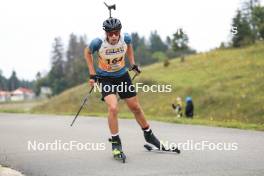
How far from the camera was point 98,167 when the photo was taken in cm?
669


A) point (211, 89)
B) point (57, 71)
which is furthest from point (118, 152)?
point (57, 71)

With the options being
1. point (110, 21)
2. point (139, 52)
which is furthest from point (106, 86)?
point (139, 52)

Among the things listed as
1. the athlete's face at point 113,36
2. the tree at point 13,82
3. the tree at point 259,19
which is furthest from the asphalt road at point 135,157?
the tree at point 13,82

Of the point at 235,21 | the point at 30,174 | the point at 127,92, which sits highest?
the point at 235,21

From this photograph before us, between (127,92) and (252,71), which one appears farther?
(252,71)

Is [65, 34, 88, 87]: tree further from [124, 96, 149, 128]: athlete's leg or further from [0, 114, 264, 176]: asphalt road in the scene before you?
[124, 96, 149, 128]: athlete's leg

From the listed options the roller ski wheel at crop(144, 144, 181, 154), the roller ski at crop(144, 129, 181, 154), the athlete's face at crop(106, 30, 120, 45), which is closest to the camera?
the athlete's face at crop(106, 30, 120, 45)

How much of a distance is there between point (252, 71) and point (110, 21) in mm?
35124

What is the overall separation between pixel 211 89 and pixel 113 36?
3217 cm

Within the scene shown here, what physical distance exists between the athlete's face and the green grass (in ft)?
56.9

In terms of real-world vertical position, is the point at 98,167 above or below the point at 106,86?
below

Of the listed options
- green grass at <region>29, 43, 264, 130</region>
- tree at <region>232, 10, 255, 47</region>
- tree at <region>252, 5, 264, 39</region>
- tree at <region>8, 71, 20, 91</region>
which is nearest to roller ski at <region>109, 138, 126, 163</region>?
green grass at <region>29, 43, 264, 130</region>

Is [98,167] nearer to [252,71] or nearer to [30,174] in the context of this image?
[30,174]

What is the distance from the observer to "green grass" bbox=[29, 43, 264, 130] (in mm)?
32312
